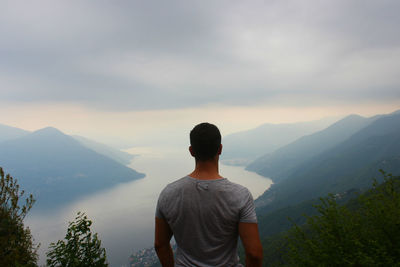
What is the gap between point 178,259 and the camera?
9.05 ft

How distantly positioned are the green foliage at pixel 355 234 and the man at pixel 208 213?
5.93m

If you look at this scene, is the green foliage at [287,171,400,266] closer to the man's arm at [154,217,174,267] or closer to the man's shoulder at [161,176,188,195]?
the man's arm at [154,217,174,267]

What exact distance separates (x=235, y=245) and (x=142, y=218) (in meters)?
145

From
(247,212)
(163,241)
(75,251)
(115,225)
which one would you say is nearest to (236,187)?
(247,212)

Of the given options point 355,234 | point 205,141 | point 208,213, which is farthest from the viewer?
point 355,234

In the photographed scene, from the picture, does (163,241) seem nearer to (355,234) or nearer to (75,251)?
(355,234)

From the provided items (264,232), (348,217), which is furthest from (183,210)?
(264,232)

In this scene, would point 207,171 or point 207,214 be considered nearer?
point 207,214

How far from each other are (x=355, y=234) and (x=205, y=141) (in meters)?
8.07

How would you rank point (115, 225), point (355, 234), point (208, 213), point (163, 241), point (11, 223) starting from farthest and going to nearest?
point (115, 225), point (11, 223), point (355, 234), point (163, 241), point (208, 213)

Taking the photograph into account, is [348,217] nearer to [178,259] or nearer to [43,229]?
[178,259]

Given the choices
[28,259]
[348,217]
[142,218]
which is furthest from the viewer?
[142,218]

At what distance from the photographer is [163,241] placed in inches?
108

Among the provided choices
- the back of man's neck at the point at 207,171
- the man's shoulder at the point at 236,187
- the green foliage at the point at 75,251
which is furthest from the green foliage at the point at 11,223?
the man's shoulder at the point at 236,187
